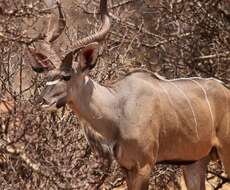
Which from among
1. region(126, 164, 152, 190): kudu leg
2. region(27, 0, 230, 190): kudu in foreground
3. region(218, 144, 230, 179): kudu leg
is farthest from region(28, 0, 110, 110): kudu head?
region(218, 144, 230, 179): kudu leg

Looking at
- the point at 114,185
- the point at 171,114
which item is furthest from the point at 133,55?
the point at 171,114

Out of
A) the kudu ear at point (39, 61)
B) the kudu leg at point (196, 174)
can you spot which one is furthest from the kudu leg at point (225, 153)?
the kudu ear at point (39, 61)

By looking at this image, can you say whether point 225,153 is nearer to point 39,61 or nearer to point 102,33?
point 102,33

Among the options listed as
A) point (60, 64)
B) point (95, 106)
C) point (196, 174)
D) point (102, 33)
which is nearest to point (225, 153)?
point (196, 174)

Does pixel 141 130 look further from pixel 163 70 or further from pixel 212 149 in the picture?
pixel 163 70

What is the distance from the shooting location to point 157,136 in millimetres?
4047

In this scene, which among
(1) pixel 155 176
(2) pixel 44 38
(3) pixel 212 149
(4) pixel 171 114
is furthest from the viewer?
(1) pixel 155 176

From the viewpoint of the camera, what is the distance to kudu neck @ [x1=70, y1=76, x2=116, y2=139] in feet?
12.5

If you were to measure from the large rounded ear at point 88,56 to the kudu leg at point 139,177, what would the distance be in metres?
0.63

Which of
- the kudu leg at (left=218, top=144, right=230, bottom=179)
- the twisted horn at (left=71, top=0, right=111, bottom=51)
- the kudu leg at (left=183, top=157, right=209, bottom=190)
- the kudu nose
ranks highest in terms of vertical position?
the twisted horn at (left=71, top=0, right=111, bottom=51)

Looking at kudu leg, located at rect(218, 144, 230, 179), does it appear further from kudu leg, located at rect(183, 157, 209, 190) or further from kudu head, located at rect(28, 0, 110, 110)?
kudu head, located at rect(28, 0, 110, 110)

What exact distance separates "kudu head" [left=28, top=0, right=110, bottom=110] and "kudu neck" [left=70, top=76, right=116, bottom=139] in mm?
77

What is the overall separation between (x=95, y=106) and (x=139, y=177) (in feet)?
1.51

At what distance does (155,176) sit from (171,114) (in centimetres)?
127
